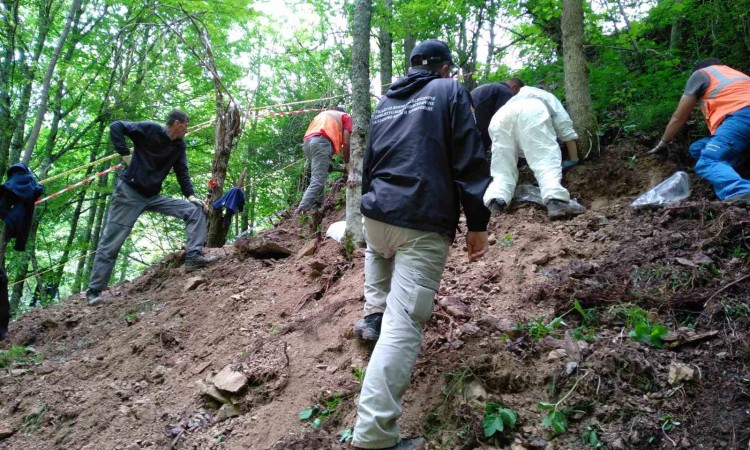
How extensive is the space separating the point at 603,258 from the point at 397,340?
7.36ft

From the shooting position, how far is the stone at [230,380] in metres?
3.19

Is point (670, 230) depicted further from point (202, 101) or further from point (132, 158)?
point (202, 101)

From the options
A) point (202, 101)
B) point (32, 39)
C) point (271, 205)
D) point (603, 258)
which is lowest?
point (271, 205)

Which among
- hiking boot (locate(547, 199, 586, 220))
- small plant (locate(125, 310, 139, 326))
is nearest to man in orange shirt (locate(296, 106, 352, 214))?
small plant (locate(125, 310, 139, 326))

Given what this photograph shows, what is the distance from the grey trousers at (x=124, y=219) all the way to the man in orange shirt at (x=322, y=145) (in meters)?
1.57

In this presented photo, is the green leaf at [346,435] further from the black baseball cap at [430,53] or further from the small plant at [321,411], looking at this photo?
the black baseball cap at [430,53]

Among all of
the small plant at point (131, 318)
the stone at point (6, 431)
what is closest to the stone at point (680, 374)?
the stone at point (6, 431)

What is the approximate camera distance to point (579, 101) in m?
5.20

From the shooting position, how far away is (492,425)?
7.43 ft

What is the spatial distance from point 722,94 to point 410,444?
14.1ft

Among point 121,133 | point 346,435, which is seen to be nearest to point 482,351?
point 346,435

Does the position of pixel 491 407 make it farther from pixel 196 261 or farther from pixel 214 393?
pixel 196 261

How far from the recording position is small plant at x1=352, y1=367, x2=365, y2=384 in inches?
113

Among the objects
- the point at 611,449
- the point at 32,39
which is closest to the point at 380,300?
the point at 611,449
